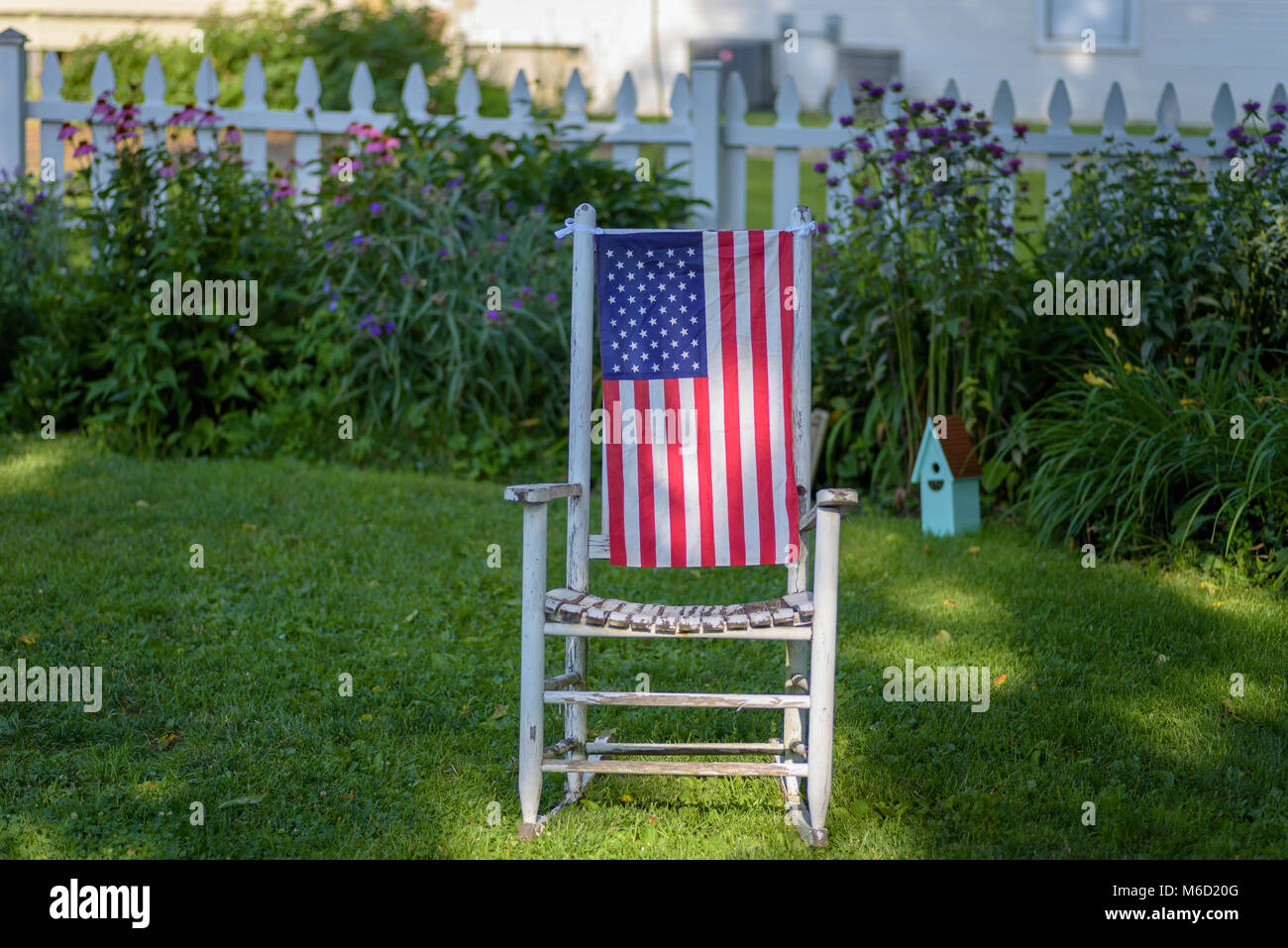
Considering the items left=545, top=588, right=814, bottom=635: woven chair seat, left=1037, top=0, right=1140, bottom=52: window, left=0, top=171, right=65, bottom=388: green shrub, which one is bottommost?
left=545, top=588, right=814, bottom=635: woven chair seat

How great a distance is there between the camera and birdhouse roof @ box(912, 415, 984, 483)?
488 centimetres

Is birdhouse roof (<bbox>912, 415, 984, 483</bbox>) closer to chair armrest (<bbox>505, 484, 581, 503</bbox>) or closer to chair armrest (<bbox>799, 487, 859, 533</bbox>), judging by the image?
chair armrest (<bbox>799, 487, 859, 533</bbox>)

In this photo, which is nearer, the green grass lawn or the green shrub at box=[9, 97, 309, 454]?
the green grass lawn

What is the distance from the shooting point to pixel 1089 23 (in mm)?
15281

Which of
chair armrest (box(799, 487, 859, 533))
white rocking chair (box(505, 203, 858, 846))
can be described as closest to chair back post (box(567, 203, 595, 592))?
white rocking chair (box(505, 203, 858, 846))

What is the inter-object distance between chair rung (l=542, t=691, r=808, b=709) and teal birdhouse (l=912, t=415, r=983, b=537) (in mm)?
2386

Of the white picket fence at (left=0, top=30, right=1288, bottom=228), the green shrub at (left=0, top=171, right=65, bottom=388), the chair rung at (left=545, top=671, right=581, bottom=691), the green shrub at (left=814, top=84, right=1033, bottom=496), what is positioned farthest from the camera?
the white picket fence at (left=0, top=30, right=1288, bottom=228)

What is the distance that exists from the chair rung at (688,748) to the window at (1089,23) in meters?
14.0

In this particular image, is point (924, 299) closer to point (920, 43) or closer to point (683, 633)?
point (683, 633)

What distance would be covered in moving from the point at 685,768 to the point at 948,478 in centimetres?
252

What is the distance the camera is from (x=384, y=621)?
13.0ft

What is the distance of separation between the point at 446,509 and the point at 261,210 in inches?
85.1

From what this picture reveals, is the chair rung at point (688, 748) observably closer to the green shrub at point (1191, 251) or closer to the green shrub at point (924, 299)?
the green shrub at point (924, 299)

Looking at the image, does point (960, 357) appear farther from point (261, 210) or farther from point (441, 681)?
point (261, 210)
